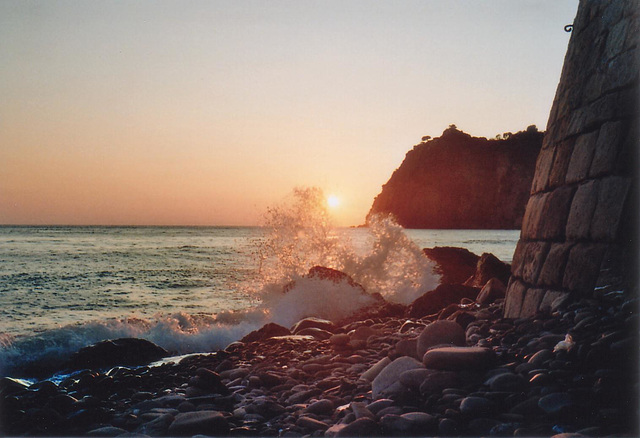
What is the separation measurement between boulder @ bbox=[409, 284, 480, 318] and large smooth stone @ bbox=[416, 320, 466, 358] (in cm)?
391

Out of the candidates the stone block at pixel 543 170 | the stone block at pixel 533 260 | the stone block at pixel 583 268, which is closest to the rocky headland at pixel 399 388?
the stone block at pixel 583 268

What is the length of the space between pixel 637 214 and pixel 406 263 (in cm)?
1344

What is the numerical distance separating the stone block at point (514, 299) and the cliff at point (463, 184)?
66117 millimetres

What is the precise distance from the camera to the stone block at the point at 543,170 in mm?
5176

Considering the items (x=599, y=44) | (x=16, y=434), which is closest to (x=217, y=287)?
(x=16, y=434)

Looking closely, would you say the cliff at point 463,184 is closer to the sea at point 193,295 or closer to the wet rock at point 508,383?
the sea at point 193,295

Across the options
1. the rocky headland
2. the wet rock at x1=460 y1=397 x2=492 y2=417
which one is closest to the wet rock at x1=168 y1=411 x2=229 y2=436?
the rocky headland

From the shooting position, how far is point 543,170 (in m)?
5.34

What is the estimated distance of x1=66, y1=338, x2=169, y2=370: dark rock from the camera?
7707mm

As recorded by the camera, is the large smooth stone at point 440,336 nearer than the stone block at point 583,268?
No

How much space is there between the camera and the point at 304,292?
12828 mm

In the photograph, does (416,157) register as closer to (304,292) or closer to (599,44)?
(304,292)

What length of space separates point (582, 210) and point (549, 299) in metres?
0.82

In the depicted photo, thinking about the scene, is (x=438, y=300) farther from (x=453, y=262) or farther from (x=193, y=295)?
(x=193, y=295)
